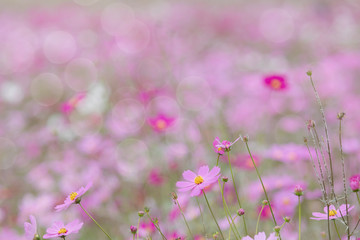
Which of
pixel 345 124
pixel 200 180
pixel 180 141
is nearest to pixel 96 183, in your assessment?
pixel 180 141

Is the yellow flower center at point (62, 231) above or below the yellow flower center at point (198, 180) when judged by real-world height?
below

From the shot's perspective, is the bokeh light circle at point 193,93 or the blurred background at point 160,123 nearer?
the blurred background at point 160,123

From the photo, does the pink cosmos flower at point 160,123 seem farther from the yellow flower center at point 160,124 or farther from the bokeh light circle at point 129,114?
the bokeh light circle at point 129,114

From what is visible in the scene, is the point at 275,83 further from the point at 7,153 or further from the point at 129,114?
the point at 7,153

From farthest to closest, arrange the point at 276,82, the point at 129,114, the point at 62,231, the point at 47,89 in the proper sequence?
the point at 47,89 → the point at 129,114 → the point at 276,82 → the point at 62,231

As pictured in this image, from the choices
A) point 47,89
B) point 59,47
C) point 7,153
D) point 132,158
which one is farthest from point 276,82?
point 59,47

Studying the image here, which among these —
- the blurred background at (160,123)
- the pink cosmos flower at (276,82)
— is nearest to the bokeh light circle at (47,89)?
the blurred background at (160,123)

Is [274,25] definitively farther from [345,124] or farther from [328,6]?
[345,124]
